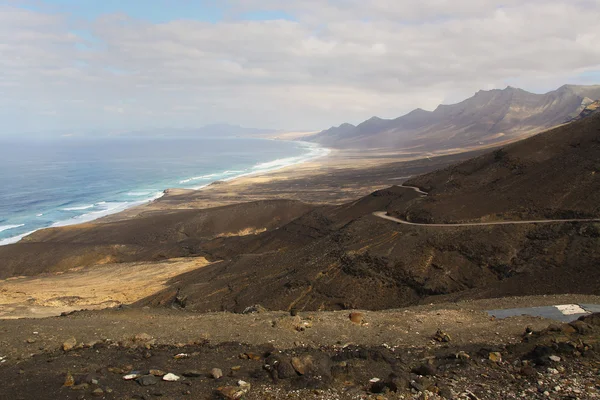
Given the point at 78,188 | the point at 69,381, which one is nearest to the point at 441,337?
the point at 69,381

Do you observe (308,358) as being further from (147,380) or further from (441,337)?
(441,337)

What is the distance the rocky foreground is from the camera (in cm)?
811

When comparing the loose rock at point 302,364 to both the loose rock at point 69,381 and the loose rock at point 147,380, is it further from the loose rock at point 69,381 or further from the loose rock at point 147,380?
the loose rock at point 69,381

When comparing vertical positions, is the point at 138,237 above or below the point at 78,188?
below

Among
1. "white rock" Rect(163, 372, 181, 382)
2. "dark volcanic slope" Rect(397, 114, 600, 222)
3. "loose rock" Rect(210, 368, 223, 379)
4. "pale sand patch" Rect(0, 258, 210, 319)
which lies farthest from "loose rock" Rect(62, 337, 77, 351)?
"dark volcanic slope" Rect(397, 114, 600, 222)

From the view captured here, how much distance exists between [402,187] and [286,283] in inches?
830

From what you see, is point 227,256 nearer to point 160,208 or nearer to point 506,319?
point 506,319

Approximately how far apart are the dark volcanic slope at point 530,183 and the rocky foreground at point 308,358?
46.6 feet

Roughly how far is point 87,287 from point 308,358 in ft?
95.2

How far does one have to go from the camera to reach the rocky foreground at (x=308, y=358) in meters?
8.11

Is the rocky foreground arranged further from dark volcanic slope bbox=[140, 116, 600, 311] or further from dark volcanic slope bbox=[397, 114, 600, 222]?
dark volcanic slope bbox=[397, 114, 600, 222]

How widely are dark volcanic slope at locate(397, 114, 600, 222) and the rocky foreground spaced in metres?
14.2

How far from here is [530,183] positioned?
2842 centimetres

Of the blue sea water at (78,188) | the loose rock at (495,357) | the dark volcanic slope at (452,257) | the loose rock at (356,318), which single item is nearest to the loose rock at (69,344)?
the loose rock at (356,318)
